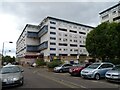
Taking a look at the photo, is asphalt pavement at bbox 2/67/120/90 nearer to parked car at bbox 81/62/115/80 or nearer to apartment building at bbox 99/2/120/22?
parked car at bbox 81/62/115/80

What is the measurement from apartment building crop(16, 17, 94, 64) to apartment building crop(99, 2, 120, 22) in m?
22.7

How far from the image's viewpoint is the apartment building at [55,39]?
81625 mm

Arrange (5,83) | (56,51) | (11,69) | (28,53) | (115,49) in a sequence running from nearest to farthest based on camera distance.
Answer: (5,83)
(11,69)
(115,49)
(56,51)
(28,53)

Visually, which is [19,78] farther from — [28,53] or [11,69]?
[28,53]

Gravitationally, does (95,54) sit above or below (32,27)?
below

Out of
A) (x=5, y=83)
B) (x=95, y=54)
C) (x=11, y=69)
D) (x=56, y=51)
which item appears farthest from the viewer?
(x=56, y=51)

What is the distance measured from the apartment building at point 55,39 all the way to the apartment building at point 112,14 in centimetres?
2274

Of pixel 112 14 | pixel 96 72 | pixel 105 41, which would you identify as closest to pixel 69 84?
pixel 96 72

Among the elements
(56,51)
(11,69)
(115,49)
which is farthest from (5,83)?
(56,51)

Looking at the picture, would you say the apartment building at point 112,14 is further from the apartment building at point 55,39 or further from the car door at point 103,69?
the car door at point 103,69

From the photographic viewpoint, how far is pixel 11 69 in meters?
14.6

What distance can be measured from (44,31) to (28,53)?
16.8m

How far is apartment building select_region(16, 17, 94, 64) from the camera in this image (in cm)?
8162

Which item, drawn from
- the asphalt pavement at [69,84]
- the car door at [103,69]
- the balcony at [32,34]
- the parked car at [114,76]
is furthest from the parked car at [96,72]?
the balcony at [32,34]
